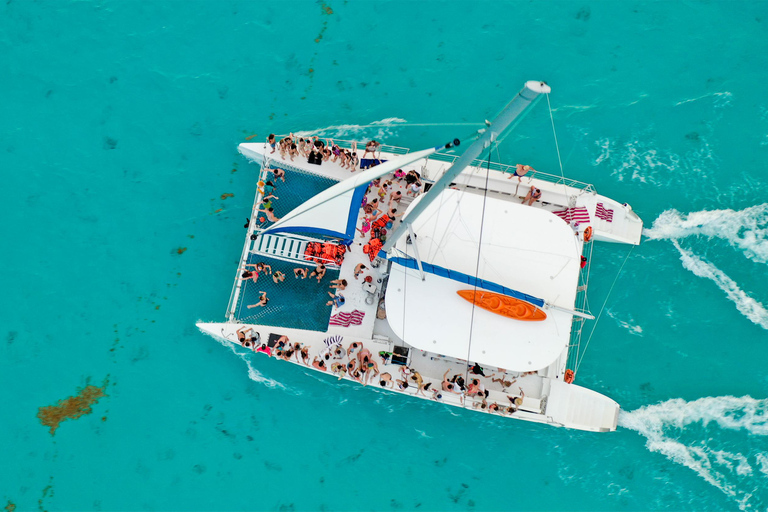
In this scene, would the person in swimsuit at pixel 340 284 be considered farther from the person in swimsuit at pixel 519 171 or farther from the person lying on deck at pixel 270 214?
the person in swimsuit at pixel 519 171

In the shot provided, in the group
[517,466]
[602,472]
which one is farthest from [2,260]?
[602,472]

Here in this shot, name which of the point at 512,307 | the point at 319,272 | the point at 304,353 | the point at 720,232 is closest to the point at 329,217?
the point at 319,272

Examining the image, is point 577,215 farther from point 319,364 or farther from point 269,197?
point 269,197

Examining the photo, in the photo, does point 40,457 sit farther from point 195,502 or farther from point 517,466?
point 517,466

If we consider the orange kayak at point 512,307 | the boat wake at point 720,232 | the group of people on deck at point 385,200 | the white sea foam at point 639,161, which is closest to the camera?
the orange kayak at point 512,307

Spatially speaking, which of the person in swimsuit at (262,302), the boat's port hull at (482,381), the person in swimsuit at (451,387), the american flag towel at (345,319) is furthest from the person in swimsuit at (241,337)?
the person in swimsuit at (451,387)

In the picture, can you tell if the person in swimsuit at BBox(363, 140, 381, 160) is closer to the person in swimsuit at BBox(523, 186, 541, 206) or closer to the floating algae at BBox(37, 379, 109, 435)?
the person in swimsuit at BBox(523, 186, 541, 206)

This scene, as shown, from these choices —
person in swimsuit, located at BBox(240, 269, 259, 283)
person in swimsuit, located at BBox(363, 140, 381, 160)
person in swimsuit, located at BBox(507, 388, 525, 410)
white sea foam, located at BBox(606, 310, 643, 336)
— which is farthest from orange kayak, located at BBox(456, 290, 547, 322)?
person in swimsuit, located at BBox(240, 269, 259, 283)

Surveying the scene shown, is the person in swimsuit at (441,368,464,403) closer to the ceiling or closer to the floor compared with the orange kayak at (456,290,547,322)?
closer to the floor
